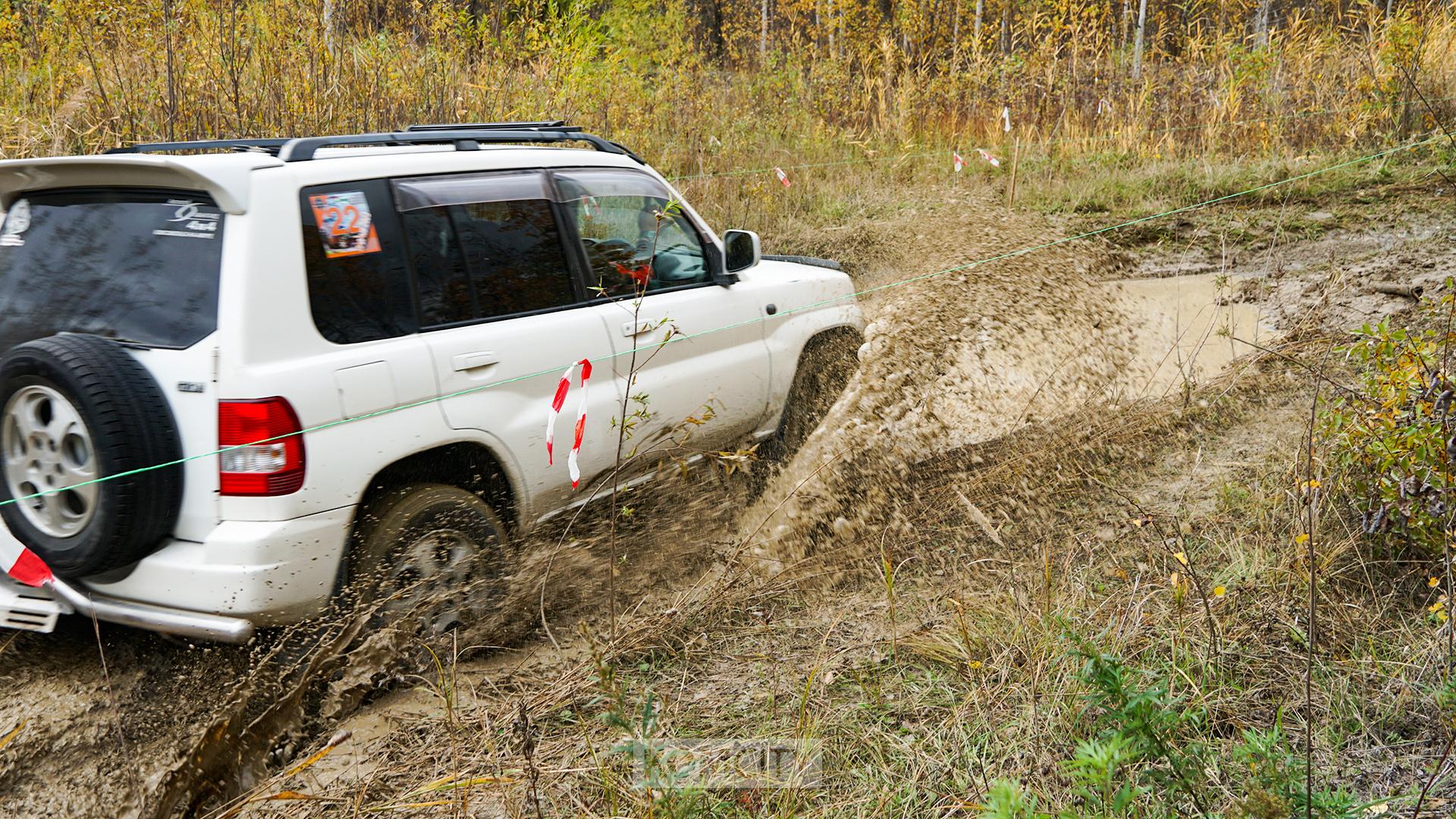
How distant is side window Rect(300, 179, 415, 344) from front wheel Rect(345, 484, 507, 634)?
574mm

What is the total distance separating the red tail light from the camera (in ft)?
10.1

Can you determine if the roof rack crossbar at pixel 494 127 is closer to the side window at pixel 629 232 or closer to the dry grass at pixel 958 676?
the side window at pixel 629 232

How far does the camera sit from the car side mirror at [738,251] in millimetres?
4898

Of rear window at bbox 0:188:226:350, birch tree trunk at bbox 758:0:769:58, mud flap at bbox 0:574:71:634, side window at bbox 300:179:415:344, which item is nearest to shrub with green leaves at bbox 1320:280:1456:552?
side window at bbox 300:179:415:344

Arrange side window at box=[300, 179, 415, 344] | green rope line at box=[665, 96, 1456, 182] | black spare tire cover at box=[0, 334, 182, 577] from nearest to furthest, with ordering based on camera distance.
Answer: black spare tire cover at box=[0, 334, 182, 577] < side window at box=[300, 179, 415, 344] < green rope line at box=[665, 96, 1456, 182]

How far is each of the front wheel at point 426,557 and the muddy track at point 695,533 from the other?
0.31 feet

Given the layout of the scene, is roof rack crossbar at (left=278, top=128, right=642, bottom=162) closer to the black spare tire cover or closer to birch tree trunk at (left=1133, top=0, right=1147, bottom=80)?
the black spare tire cover

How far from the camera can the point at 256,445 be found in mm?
3080

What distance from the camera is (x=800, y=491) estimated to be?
505 centimetres

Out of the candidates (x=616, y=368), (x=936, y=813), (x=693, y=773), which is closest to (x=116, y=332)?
(x=616, y=368)

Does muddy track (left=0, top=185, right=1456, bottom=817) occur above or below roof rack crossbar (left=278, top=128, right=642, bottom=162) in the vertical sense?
below

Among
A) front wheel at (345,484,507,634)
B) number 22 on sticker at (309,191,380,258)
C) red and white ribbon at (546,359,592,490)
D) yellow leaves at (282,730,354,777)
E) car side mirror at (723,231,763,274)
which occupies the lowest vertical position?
yellow leaves at (282,730,354,777)

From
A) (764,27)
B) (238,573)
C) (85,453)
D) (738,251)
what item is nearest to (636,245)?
(738,251)

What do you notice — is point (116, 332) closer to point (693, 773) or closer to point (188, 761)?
point (188, 761)
